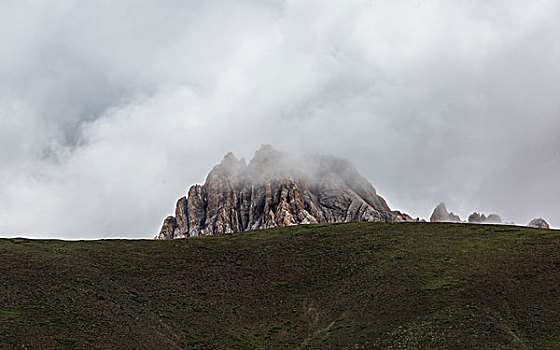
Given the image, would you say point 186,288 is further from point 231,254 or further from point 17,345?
point 17,345

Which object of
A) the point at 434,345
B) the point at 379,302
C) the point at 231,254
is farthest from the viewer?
the point at 231,254

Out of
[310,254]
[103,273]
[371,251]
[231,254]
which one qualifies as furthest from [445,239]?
[103,273]

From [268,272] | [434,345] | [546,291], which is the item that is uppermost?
[268,272]

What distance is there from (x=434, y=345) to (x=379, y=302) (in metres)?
18.8

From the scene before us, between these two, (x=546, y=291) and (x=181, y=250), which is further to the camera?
(x=181, y=250)

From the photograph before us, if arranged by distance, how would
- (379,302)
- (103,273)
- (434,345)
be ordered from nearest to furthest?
(434,345) → (379,302) → (103,273)

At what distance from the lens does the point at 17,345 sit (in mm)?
62188

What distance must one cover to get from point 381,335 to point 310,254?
1694 inches

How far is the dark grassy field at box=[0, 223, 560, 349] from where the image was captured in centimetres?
7206

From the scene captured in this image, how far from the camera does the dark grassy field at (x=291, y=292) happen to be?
7206 cm

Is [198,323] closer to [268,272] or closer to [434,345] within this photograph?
[268,272]

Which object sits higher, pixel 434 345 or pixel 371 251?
pixel 371 251

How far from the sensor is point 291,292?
324 ft

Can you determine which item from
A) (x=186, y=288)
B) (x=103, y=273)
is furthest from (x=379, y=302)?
(x=103, y=273)
